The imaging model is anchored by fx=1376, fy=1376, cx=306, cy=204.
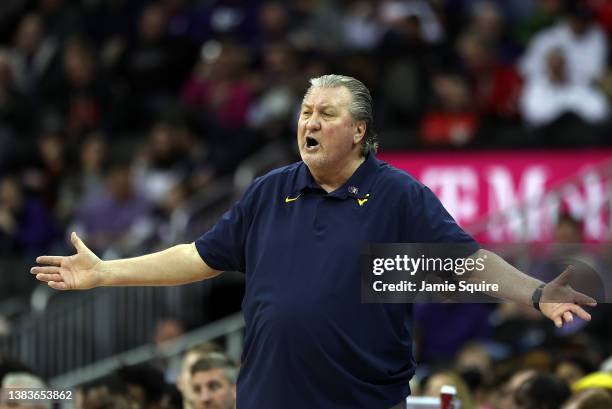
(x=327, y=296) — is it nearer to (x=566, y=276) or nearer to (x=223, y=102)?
(x=566, y=276)

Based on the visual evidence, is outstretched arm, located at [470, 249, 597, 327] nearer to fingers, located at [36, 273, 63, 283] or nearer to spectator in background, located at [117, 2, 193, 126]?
fingers, located at [36, 273, 63, 283]

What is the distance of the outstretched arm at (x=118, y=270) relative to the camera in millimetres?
5484

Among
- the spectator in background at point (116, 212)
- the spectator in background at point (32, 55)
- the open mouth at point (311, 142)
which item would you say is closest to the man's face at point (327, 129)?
the open mouth at point (311, 142)

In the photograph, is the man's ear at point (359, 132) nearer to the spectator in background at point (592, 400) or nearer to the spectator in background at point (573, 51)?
the spectator in background at point (592, 400)

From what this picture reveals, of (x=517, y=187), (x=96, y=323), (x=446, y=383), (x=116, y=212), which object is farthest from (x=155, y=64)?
(x=446, y=383)

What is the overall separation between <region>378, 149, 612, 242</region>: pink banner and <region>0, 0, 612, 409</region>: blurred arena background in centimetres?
2

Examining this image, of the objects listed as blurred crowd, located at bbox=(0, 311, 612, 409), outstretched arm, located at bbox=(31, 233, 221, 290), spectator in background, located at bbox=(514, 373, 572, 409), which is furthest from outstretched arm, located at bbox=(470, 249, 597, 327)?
spectator in background, located at bbox=(514, 373, 572, 409)

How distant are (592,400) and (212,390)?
1994 mm

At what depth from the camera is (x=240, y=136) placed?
14117mm

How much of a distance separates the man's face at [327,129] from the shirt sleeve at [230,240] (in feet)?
1.10

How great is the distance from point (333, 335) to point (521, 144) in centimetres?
776

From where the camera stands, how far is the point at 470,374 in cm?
905

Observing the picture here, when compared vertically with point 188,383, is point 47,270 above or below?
above

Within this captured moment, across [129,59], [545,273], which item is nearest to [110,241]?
[129,59]
